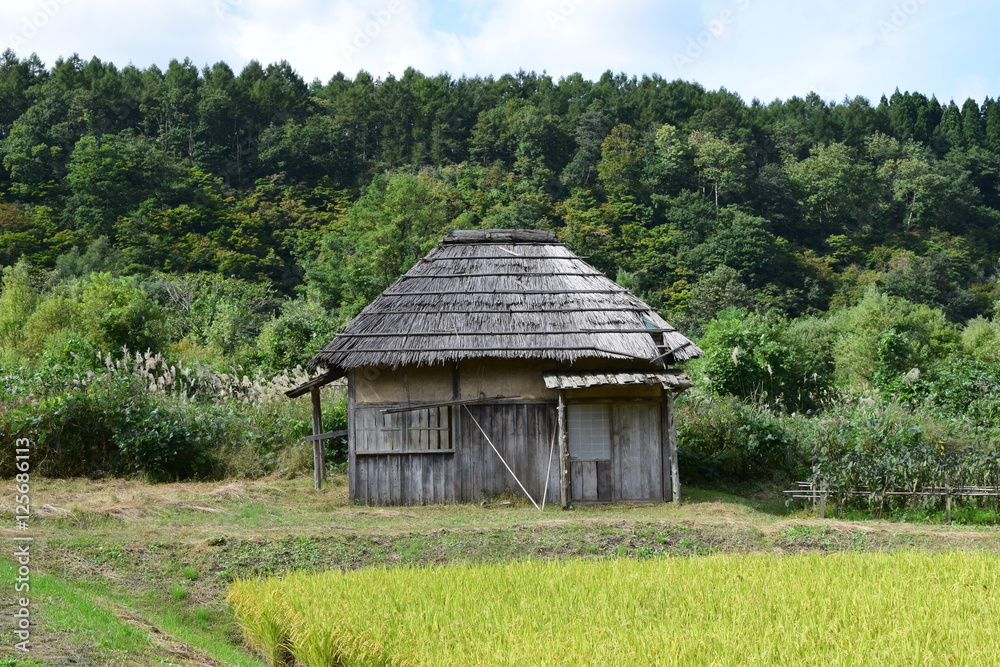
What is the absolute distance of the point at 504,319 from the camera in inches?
573

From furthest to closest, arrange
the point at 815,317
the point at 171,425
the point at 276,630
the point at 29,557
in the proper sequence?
the point at 815,317, the point at 171,425, the point at 29,557, the point at 276,630

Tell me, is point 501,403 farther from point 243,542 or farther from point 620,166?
point 620,166

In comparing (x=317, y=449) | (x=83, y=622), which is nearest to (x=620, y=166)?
(x=317, y=449)

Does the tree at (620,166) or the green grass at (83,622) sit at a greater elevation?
the tree at (620,166)

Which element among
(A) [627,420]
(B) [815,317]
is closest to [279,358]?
(A) [627,420]

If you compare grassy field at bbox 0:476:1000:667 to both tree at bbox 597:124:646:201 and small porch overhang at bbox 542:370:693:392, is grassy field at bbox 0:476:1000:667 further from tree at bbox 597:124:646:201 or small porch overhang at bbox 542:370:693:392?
tree at bbox 597:124:646:201

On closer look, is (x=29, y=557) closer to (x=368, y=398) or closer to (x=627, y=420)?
(x=368, y=398)

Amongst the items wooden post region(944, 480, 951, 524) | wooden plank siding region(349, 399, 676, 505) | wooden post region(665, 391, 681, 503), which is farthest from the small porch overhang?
wooden post region(944, 480, 951, 524)

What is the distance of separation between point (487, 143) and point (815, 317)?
1986 cm

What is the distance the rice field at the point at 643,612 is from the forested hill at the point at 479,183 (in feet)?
78.4

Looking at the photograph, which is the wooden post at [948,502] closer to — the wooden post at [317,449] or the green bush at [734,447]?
the green bush at [734,447]

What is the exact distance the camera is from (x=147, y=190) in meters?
41.6

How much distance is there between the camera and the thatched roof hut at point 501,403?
14.1m
